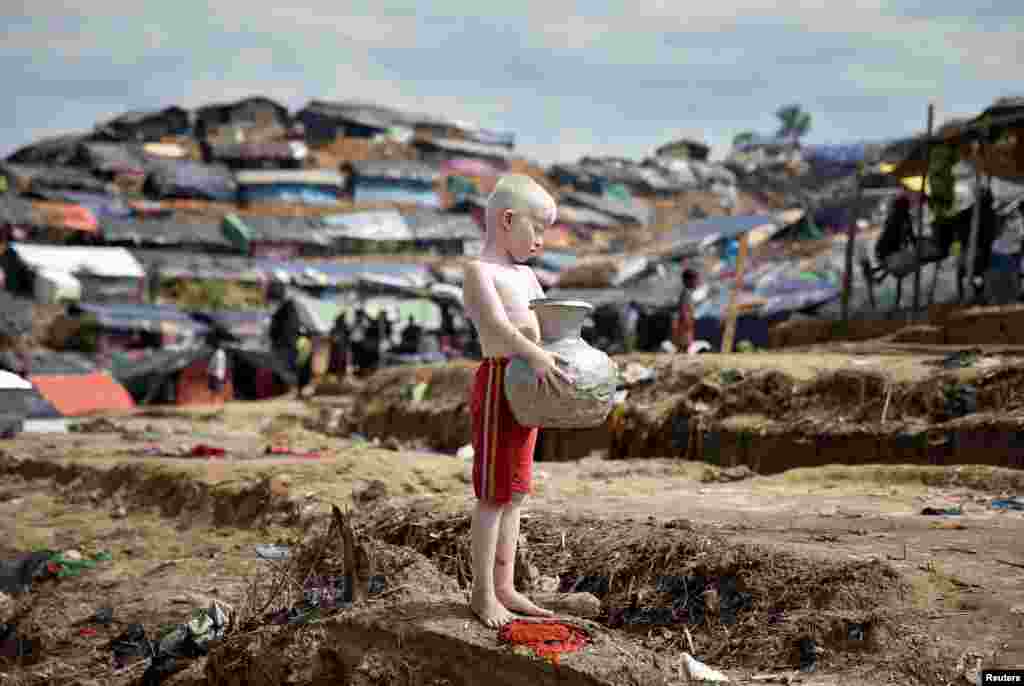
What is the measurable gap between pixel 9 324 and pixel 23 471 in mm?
19942

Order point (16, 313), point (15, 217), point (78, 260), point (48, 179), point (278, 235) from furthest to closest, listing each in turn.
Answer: point (48, 179) < point (278, 235) < point (15, 217) < point (78, 260) < point (16, 313)

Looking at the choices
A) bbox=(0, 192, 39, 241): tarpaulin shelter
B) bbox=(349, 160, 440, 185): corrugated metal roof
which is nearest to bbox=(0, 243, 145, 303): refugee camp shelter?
bbox=(0, 192, 39, 241): tarpaulin shelter

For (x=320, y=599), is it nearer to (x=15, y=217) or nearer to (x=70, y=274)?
(x=70, y=274)

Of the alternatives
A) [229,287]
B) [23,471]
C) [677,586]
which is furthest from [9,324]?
[677,586]

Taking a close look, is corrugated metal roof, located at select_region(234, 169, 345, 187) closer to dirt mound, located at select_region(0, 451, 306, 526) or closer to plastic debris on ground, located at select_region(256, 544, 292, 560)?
dirt mound, located at select_region(0, 451, 306, 526)

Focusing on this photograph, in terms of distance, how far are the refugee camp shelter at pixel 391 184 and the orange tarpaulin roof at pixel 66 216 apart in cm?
1433

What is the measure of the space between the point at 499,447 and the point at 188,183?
55186 mm

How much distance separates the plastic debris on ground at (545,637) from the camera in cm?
376

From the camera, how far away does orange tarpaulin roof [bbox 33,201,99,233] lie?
46188 millimetres

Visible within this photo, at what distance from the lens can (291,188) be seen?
56.6m

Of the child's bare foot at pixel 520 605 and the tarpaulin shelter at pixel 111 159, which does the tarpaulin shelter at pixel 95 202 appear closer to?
the tarpaulin shelter at pixel 111 159

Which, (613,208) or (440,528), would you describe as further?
(613,208)

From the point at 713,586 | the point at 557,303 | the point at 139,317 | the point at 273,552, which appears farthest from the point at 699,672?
the point at 139,317

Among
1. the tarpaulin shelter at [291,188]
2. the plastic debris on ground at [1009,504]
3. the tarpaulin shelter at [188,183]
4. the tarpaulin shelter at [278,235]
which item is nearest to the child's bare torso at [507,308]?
Answer: the plastic debris on ground at [1009,504]
